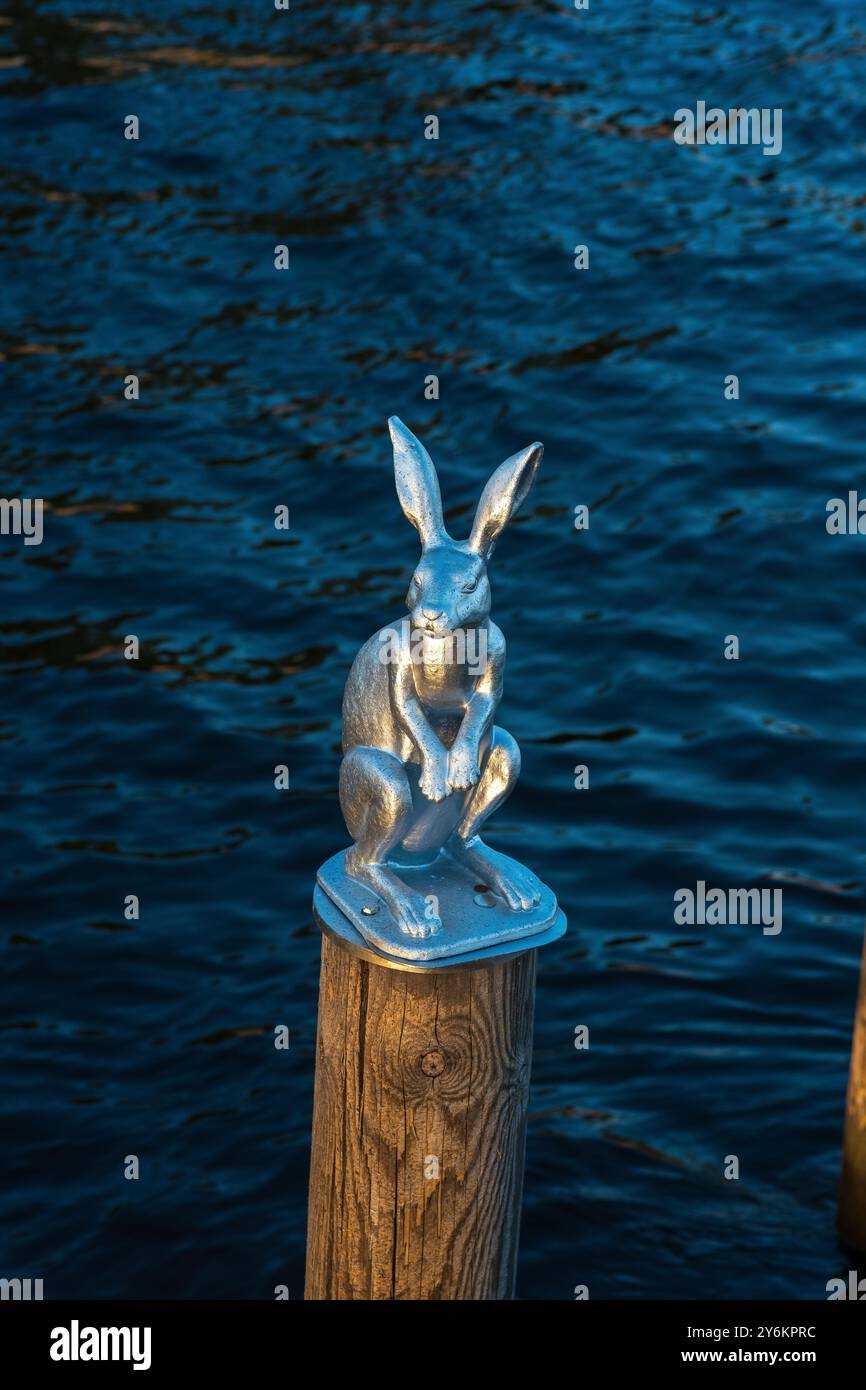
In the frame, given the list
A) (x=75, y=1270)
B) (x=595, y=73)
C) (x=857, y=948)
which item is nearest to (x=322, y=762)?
(x=857, y=948)

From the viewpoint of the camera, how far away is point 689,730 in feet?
31.0

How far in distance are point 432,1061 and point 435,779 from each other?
61cm

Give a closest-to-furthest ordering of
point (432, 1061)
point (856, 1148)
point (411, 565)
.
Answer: point (432, 1061)
point (856, 1148)
point (411, 565)

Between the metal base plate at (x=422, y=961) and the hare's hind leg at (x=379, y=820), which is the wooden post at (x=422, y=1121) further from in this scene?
the hare's hind leg at (x=379, y=820)

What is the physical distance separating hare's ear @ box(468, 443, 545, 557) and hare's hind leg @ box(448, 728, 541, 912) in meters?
0.45

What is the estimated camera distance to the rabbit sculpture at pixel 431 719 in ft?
13.9

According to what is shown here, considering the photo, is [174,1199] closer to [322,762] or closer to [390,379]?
[322,762]

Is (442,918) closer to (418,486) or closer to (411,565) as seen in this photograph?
(418,486)

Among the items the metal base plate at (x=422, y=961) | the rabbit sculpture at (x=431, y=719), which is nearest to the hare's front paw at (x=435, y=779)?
the rabbit sculpture at (x=431, y=719)

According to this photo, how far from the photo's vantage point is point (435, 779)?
4340 mm

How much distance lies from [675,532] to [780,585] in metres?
0.80

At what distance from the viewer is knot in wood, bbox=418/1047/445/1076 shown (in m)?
4.25

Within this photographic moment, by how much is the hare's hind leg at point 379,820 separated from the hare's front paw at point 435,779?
52mm

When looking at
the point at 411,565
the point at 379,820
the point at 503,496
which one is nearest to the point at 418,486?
the point at 503,496
